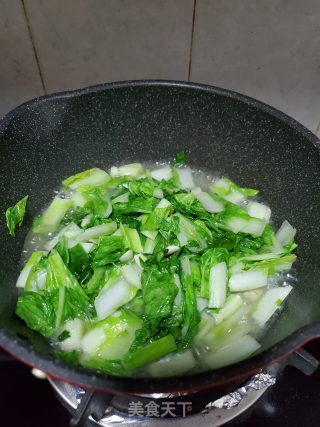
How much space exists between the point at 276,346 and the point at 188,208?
631 millimetres

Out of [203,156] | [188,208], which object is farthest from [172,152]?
[188,208]

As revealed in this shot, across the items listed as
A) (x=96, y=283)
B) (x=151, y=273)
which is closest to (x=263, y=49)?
(x=151, y=273)

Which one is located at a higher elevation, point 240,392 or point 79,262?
point 79,262

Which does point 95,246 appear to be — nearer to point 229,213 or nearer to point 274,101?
point 229,213

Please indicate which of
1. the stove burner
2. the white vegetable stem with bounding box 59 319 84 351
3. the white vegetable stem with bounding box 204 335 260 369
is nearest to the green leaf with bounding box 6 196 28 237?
the white vegetable stem with bounding box 59 319 84 351

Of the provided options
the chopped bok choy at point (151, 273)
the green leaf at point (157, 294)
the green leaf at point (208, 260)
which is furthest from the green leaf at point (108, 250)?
the green leaf at point (208, 260)

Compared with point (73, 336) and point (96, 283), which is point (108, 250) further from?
point (73, 336)

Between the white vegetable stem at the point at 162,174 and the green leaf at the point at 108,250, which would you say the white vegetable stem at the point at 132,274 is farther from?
the white vegetable stem at the point at 162,174

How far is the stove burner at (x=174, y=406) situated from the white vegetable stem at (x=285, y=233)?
1.15 ft

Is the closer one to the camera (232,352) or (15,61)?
(232,352)

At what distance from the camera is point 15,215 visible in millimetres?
1247

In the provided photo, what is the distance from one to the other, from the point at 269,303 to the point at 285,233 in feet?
0.81

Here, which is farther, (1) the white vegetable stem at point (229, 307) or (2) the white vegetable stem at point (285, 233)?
(2) the white vegetable stem at point (285, 233)

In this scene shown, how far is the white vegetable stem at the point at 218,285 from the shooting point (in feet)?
3.58
